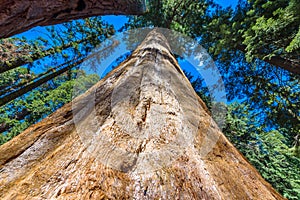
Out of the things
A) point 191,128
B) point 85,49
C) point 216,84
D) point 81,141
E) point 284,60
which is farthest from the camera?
point 85,49

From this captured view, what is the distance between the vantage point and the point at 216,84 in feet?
25.9

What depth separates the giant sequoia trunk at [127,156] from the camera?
26.4 inches

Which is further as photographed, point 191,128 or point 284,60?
point 284,60

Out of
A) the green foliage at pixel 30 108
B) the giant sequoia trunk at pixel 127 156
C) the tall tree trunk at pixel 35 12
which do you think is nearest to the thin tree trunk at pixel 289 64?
the giant sequoia trunk at pixel 127 156

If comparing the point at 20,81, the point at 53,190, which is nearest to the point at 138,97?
the point at 53,190

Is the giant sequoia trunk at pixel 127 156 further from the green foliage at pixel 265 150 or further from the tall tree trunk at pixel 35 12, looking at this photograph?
the green foliage at pixel 265 150

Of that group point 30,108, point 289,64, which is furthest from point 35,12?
point 289,64

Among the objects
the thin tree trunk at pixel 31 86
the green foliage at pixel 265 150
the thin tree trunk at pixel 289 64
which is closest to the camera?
the thin tree trunk at pixel 289 64

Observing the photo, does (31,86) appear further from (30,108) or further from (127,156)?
(127,156)

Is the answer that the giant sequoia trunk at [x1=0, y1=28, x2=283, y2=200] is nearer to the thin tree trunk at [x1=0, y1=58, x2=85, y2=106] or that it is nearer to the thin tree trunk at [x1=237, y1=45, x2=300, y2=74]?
the thin tree trunk at [x1=237, y1=45, x2=300, y2=74]

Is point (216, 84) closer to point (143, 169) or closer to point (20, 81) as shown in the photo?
point (143, 169)

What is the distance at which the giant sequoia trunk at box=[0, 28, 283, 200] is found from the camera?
2.20 ft

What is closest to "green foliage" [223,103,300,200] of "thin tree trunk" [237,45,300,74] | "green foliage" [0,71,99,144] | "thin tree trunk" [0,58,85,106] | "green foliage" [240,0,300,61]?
"thin tree trunk" [237,45,300,74]

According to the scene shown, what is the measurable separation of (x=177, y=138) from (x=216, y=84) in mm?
7824
